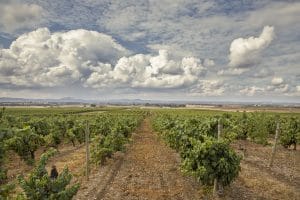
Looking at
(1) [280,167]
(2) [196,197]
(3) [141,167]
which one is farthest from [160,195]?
(1) [280,167]

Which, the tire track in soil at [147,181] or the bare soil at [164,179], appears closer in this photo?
the tire track in soil at [147,181]

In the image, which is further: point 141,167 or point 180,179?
point 141,167

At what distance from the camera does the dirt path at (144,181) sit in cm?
1670

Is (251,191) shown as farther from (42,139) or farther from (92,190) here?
(42,139)

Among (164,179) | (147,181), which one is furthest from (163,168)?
(147,181)

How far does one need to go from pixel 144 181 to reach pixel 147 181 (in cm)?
19

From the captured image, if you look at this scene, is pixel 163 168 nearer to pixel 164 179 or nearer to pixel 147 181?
pixel 164 179

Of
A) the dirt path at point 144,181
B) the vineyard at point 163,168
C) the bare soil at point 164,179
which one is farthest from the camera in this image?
the bare soil at point 164,179

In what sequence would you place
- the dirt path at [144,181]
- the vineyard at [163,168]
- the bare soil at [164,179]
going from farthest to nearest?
1. the bare soil at [164,179]
2. the dirt path at [144,181]
3. the vineyard at [163,168]

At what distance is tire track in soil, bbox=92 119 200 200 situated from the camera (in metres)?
16.7

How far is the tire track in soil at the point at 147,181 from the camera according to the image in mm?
16703

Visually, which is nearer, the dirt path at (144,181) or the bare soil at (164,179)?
the dirt path at (144,181)

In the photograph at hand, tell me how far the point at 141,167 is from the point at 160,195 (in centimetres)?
723

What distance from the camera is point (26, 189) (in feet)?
33.1
